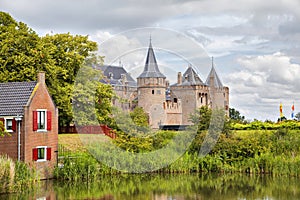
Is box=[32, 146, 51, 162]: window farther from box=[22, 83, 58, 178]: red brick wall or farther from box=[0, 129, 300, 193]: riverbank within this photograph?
box=[0, 129, 300, 193]: riverbank

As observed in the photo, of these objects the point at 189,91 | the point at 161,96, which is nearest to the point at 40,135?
the point at 161,96

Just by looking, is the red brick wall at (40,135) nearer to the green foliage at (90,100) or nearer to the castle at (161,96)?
the green foliage at (90,100)

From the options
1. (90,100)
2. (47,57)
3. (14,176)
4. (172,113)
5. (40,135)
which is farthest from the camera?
(172,113)

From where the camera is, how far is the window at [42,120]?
872 inches

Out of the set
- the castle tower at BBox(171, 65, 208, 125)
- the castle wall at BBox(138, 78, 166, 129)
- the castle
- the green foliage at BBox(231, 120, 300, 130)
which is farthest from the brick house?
the castle tower at BBox(171, 65, 208, 125)

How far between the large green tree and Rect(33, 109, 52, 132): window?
6028 mm

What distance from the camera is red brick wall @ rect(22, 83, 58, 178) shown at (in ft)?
71.2

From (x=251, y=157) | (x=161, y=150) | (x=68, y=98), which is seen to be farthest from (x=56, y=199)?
(x=68, y=98)

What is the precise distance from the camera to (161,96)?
138 ft

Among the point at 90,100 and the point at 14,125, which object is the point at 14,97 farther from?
the point at 90,100

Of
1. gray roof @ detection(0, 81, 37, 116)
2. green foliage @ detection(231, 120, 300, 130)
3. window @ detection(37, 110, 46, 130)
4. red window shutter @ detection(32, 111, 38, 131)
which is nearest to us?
gray roof @ detection(0, 81, 37, 116)

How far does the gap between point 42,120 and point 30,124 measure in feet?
2.54

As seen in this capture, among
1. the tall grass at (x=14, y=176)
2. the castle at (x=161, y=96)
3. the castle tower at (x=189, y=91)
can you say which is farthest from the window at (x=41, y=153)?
the castle tower at (x=189, y=91)

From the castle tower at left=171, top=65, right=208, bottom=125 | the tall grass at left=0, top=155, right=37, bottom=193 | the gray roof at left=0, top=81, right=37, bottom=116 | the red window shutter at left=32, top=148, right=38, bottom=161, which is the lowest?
the tall grass at left=0, top=155, right=37, bottom=193
